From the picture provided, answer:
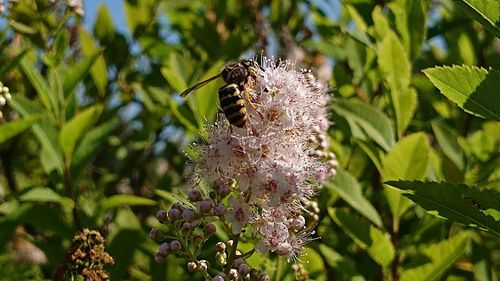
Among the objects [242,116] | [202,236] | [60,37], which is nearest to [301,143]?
[242,116]

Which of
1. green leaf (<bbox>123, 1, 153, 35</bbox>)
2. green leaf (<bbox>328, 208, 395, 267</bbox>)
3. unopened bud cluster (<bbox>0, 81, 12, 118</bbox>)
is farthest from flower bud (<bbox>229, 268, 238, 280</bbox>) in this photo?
green leaf (<bbox>123, 1, 153, 35</bbox>)

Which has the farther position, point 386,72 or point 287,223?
point 386,72

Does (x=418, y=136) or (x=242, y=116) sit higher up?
(x=242, y=116)

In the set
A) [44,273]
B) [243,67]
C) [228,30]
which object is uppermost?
[243,67]

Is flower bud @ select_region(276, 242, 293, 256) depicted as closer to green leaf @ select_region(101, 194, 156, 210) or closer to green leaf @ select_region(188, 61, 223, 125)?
green leaf @ select_region(101, 194, 156, 210)

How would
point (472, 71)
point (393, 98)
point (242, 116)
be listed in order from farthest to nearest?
point (393, 98), point (242, 116), point (472, 71)

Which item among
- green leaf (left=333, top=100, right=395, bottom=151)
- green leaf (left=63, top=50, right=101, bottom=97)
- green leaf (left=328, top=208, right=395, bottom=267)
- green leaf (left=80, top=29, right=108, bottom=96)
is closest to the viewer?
green leaf (left=328, top=208, right=395, bottom=267)

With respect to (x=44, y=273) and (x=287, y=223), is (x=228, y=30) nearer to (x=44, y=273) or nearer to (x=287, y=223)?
(x=44, y=273)
